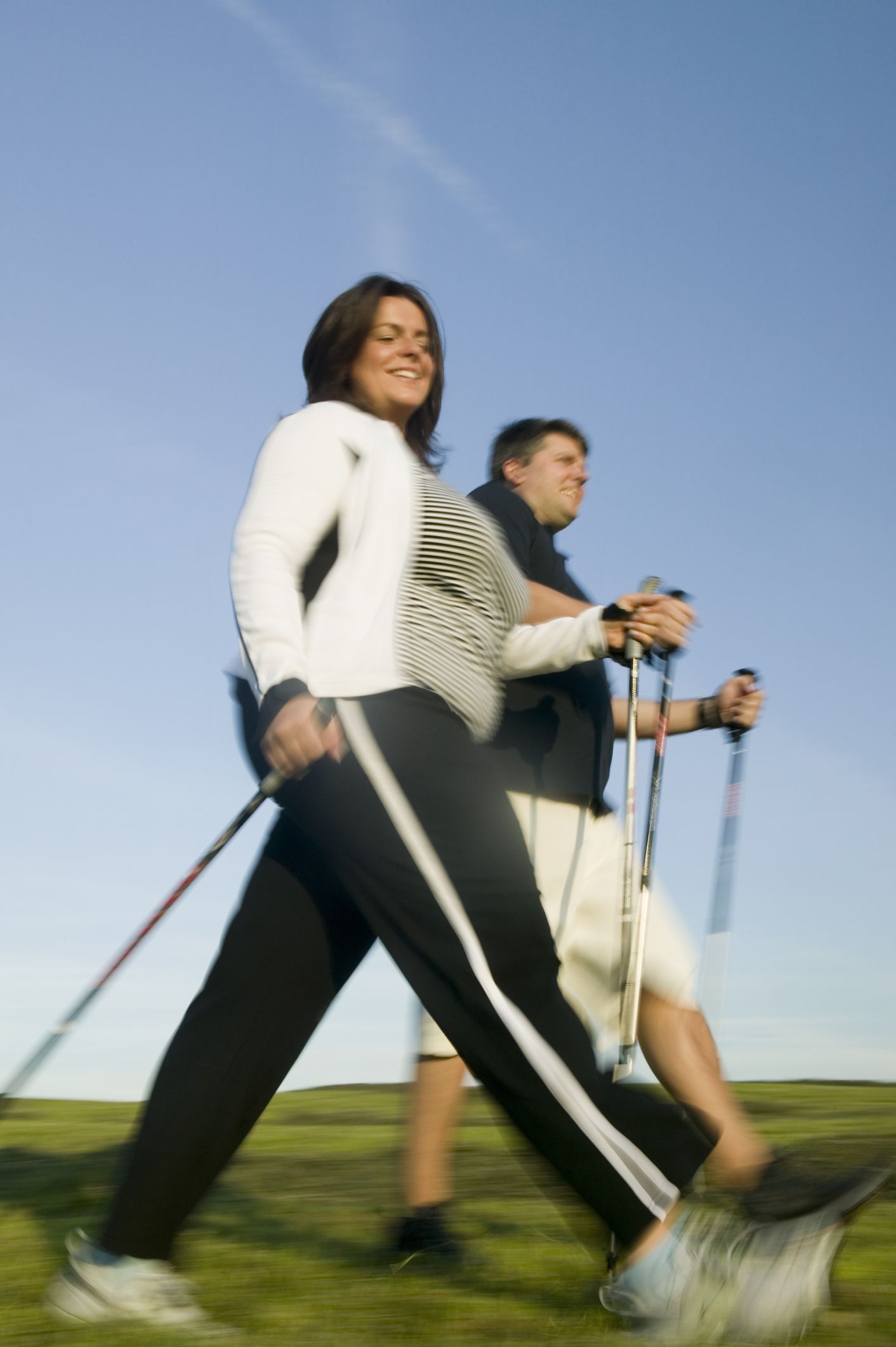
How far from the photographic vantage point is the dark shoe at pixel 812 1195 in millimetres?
2082

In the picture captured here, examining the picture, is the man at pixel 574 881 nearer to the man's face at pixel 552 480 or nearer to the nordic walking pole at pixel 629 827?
the nordic walking pole at pixel 629 827

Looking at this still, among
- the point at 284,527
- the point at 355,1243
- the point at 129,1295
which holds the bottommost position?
the point at 355,1243

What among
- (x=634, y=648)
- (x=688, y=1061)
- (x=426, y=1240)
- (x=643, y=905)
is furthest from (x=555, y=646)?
(x=426, y=1240)

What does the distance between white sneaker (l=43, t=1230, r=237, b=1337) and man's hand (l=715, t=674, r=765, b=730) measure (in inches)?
58.3

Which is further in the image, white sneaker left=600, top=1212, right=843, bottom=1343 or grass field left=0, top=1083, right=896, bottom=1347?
grass field left=0, top=1083, right=896, bottom=1347

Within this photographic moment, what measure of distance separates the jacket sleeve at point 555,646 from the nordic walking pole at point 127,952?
0.52 m

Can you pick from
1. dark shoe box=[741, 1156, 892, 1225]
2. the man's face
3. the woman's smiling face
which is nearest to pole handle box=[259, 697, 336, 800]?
the woman's smiling face

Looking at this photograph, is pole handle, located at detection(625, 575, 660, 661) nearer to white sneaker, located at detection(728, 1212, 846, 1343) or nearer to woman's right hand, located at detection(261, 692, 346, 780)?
woman's right hand, located at detection(261, 692, 346, 780)

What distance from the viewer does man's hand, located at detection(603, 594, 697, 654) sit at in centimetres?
252

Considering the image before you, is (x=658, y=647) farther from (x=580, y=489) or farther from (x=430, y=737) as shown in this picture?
(x=580, y=489)

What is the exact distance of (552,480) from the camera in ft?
11.5

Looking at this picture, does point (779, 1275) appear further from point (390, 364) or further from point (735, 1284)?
point (390, 364)

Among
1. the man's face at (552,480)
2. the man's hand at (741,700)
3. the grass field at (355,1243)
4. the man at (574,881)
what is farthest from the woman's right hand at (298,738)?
the man's face at (552,480)

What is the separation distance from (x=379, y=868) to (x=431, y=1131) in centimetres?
102
